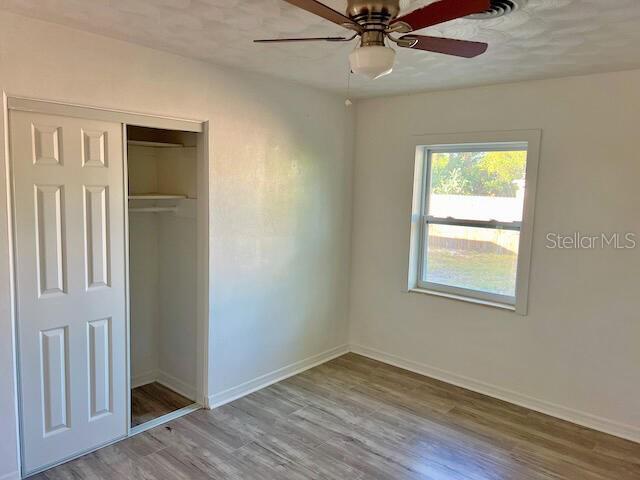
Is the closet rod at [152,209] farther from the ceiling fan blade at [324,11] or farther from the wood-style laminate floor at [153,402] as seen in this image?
the ceiling fan blade at [324,11]

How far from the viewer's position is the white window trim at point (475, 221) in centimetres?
354

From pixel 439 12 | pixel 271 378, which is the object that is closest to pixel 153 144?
pixel 271 378

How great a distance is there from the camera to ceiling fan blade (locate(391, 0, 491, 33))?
1.52 m

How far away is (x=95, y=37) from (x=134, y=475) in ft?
8.14

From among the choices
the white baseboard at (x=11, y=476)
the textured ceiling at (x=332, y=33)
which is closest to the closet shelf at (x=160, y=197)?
the textured ceiling at (x=332, y=33)

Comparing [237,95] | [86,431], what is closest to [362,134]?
[237,95]

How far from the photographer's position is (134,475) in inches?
107

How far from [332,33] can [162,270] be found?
2.33 meters

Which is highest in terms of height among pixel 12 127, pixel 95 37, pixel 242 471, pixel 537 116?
pixel 95 37

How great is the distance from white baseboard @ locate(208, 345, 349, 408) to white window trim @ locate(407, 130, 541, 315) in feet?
3.31

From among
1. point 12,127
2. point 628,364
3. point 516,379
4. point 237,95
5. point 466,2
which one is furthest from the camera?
point 516,379

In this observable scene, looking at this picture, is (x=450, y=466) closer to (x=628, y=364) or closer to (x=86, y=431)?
(x=628, y=364)

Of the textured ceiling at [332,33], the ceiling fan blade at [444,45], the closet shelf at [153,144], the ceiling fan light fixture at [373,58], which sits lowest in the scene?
the closet shelf at [153,144]

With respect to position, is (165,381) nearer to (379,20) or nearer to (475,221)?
(475,221)
